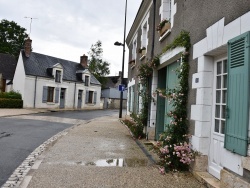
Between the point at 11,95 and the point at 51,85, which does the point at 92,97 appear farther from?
the point at 11,95

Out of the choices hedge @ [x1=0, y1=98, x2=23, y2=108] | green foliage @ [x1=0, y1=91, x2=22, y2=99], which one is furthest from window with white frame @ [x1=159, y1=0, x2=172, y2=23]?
green foliage @ [x1=0, y1=91, x2=22, y2=99]

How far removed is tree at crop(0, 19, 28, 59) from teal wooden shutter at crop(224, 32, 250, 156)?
46614mm

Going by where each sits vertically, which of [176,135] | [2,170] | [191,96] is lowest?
[2,170]

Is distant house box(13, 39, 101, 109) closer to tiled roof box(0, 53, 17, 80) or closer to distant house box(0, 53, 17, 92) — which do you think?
distant house box(0, 53, 17, 92)

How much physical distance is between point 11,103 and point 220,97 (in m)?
24.2

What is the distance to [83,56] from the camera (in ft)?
121

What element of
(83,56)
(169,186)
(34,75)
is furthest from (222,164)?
(83,56)

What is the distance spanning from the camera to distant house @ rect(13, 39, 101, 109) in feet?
89.8

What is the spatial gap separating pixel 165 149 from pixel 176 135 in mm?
366

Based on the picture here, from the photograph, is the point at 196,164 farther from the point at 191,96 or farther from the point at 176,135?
the point at 191,96

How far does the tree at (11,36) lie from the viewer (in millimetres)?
46000

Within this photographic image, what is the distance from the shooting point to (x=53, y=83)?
29875 millimetres

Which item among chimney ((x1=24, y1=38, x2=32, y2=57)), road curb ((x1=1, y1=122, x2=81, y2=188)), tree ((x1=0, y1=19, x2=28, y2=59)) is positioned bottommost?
road curb ((x1=1, y1=122, x2=81, y2=188))

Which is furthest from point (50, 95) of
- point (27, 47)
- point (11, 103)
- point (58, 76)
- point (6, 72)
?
point (6, 72)
